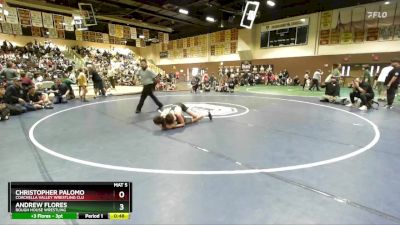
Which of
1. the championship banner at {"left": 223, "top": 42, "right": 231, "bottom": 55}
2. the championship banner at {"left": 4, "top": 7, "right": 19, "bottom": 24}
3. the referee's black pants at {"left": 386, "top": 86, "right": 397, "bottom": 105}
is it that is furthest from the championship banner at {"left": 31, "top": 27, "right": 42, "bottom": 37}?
the referee's black pants at {"left": 386, "top": 86, "right": 397, "bottom": 105}

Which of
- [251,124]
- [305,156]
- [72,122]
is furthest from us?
[72,122]

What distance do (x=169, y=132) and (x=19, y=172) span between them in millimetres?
2973

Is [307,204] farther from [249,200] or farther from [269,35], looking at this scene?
[269,35]

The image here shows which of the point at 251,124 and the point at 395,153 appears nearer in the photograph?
the point at 395,153

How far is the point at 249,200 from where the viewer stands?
2727 millimetres

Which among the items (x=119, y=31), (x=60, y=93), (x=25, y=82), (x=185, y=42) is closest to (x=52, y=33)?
(x=119, y=31)

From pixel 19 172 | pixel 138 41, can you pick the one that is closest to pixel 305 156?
pixel 19 172

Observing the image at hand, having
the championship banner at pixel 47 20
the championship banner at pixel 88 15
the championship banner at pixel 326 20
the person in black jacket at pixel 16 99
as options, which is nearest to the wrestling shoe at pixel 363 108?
the person in black jacket at pixel 16 99

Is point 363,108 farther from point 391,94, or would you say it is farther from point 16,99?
point 16,99

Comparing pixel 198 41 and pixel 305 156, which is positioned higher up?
pixel 198 41
